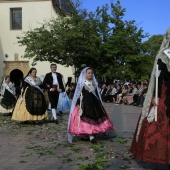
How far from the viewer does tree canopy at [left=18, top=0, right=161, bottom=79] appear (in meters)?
23.1

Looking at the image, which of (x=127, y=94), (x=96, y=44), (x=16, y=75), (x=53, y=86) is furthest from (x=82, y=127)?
(x=16, y=75)

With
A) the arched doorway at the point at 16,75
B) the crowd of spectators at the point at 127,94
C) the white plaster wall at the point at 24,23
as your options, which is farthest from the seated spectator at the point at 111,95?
the arched doorway at the point at 16,75

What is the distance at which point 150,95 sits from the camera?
189 inches

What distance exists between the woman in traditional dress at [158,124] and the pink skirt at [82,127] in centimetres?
201

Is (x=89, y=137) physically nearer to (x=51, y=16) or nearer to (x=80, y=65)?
(x=80, y=65)

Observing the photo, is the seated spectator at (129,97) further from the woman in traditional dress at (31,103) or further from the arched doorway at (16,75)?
the arched doorway at (16,75)

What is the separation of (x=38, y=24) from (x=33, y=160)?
81.7 feet

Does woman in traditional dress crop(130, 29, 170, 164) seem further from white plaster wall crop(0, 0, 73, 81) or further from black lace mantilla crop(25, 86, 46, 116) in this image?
white plaster wall crop(0, 0, 73, 81)

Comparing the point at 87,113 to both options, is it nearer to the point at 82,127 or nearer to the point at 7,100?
the point at 82,127

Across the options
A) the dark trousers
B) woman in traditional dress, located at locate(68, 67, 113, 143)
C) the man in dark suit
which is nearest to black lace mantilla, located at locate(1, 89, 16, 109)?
the man in dark suit

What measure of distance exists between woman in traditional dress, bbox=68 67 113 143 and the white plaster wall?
22.3 metres

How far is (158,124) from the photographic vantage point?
4539mm

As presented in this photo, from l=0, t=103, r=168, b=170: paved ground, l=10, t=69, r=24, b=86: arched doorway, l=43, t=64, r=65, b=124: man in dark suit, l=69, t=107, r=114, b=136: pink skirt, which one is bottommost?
l=0, t=103, r=168, b=170: paved ground

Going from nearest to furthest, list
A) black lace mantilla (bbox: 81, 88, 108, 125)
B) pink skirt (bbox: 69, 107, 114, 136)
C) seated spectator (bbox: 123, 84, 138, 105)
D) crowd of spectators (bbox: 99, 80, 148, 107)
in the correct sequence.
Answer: pink skirt (bbox: 69, 107, 114, 136), black lace mantilla (bbox: 81, 88, 108, 125), crowd of spectators (bbox: 99, 80, 148, 107), seated spectator (bbox: 123, 84, 138, 105)
